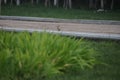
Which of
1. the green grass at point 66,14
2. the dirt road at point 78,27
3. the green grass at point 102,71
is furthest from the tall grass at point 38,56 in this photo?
the green grass at point 66,14

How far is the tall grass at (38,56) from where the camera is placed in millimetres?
6918

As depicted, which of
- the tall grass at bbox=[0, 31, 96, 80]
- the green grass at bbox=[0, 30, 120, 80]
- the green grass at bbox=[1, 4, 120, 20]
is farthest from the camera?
the green grass at bbox=[1, 4, 120, 20]

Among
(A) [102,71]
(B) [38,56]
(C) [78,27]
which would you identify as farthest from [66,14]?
(B) [38,56]

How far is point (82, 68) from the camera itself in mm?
7918

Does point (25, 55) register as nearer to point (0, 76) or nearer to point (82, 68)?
point (0, 76)

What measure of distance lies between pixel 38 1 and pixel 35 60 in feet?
111

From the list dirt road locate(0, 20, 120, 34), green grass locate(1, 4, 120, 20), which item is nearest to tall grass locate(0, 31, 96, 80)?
dirt road locate(0, 20, 120, 34)

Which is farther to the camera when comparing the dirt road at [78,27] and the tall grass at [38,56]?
the dirt road at [78,27]

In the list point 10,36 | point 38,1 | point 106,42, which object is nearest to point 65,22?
point 106,42

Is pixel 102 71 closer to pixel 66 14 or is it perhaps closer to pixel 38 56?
pixel 38 56

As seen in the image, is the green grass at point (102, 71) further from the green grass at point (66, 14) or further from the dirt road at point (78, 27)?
the green grass at point (66, 14)

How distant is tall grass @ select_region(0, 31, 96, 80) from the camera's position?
22.7 ft

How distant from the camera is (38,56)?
7.06m

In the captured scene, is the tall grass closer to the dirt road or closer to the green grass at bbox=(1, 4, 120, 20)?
the dirt road
